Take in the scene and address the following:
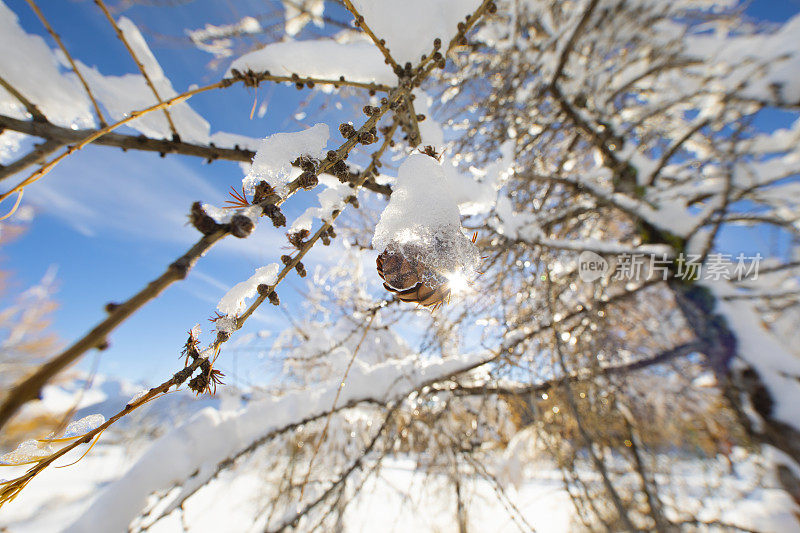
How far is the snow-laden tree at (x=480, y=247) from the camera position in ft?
2.19

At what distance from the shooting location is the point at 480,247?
6.48 ft

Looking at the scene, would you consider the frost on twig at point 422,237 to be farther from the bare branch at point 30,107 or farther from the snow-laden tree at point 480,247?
the bare branch at point 30,107

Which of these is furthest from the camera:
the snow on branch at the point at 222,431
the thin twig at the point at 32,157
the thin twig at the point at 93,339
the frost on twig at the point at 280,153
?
the snow on branch at the point at 222,431

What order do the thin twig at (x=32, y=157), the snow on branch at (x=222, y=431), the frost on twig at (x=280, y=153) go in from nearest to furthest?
the frost on twig at (x=280, y=153) → the thin twig at (x=32, y=157) → the snow on branch at (x=222, y=431)

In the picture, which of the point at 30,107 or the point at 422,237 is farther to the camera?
the point at 30,107

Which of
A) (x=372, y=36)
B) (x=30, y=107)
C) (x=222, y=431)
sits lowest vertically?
(x=222, y=431)

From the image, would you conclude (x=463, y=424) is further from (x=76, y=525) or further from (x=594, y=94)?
(x=594, y=94)

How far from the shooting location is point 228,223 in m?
0.46

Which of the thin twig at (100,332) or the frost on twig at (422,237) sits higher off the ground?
the frost on twig at (422,237)

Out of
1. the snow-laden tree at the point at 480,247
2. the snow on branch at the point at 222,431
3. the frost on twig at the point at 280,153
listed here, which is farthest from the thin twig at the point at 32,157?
the snow on branch at the point at 222,431

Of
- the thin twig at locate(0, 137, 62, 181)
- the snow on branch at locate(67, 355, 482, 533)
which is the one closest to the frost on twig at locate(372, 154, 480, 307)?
the thin twig at locate(0, 137, 62, 181)

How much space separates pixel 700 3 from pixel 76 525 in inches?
304

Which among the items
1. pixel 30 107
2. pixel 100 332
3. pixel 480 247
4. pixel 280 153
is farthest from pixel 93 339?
pixel 480 247

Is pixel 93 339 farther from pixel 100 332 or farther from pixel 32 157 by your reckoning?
pixel 32 157
